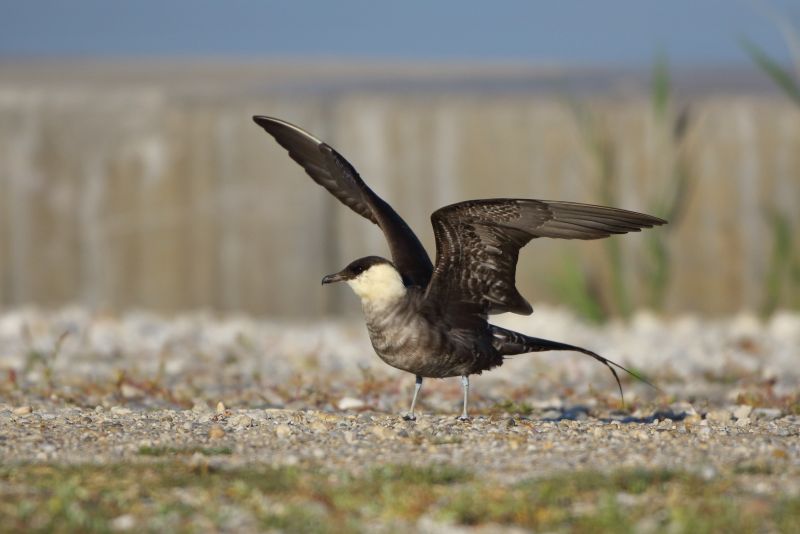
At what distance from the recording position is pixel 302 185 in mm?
14016

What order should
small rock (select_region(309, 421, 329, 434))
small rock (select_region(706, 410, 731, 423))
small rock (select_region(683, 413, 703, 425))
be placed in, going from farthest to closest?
1. small rock (select_region(706, 410, 731, 423))
2. small rock (select_region(683, 413, 703, 425))
3. small rock (select_region(309, 421, 329, 434))

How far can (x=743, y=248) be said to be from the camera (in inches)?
534

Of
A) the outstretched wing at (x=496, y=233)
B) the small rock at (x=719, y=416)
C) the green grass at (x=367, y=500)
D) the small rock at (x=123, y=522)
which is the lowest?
the small rock at (x=123, y=522)

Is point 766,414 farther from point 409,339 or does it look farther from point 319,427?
point 319,427

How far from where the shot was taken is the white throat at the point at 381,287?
721 centimetres

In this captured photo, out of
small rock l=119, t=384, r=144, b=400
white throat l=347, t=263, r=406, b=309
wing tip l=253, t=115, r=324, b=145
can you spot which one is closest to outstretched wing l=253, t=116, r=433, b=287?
wing tip l=253, t=115, r=324, b=145

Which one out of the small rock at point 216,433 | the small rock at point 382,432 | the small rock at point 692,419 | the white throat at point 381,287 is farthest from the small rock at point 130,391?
the small rock at point 692,419

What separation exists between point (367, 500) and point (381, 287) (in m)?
2.21

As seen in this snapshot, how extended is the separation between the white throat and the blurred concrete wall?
639 centimetres

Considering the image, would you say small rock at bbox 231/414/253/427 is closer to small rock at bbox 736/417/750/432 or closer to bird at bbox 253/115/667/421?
bird at bbox 253/115/667/421

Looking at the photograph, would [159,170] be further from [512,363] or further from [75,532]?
[75,532]

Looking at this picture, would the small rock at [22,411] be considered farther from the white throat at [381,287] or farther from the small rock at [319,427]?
the white throat at [381,287]

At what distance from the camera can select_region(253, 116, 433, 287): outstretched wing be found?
300 inches

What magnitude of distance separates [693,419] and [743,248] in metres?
6.58
